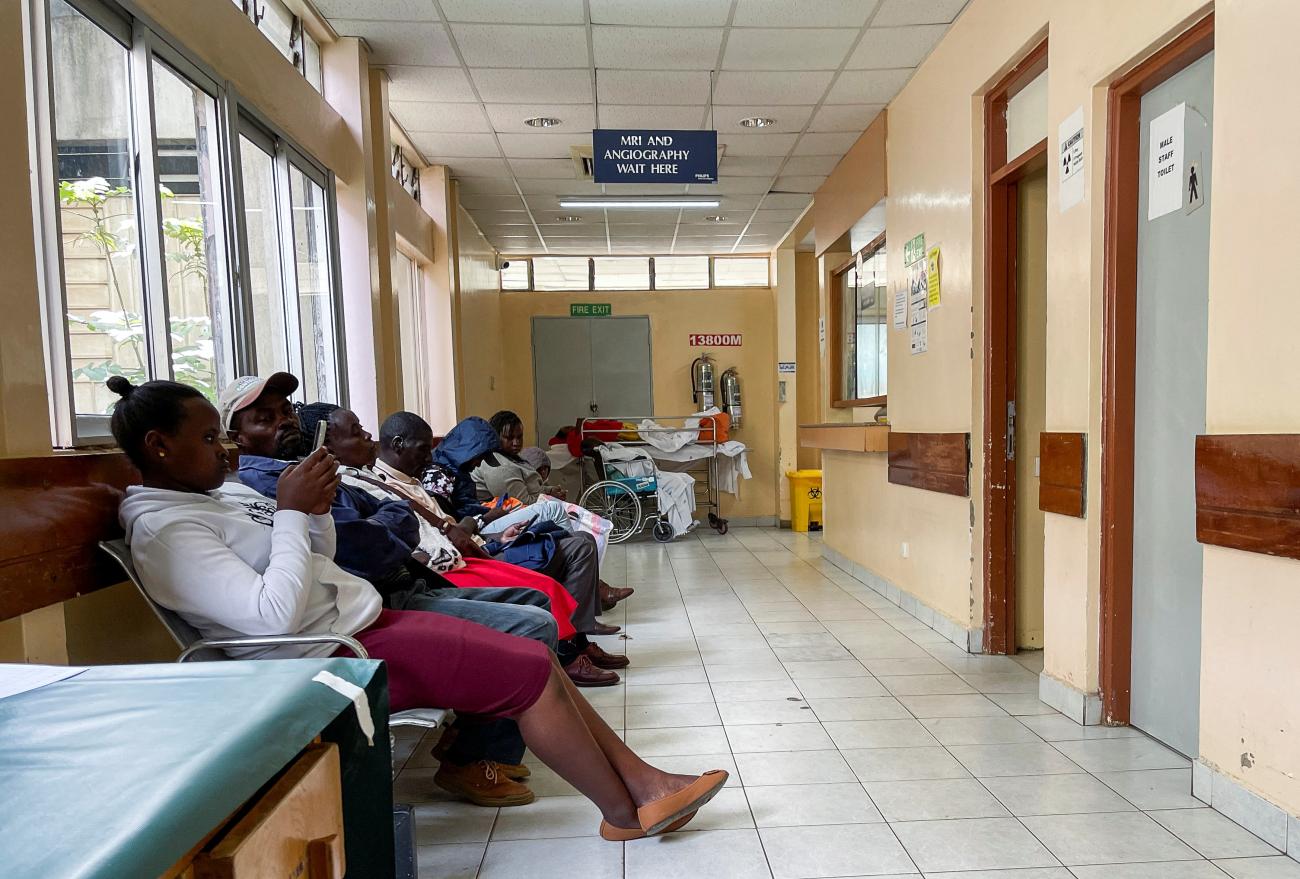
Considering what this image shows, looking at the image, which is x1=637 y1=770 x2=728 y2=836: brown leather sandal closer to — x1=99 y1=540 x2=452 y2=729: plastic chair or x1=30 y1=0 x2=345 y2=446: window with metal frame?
x1=99 y1=540 x2=452 y2=729: plastic chair

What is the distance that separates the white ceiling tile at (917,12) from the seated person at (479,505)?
2.71 meters

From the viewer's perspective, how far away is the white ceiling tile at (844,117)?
4539 mm

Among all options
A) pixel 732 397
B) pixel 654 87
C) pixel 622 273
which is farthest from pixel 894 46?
pixel 622 273

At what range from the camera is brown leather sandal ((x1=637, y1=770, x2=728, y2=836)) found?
1883 mm

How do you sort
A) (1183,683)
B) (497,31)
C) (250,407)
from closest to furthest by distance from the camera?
(250,407) → (1183,683) → (497,31)

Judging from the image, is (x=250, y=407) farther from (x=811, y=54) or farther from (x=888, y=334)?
(x=888, y=334)

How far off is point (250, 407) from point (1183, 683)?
2.93 meters

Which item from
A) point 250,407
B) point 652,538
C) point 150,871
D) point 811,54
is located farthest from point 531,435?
point 150,871

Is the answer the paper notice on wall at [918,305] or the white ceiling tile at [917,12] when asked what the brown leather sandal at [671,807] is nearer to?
the paper notice on wall at [918,305]

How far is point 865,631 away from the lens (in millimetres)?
3902

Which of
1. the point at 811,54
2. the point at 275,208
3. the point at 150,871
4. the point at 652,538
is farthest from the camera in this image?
the point at 652,538

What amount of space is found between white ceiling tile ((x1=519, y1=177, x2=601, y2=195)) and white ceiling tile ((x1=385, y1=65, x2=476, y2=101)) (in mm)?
1529

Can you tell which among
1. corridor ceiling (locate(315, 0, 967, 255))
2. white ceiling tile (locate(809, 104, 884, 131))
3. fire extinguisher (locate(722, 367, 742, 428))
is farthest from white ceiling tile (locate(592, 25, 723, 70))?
fire extinguisher (locate(722, 367, 742, 428))

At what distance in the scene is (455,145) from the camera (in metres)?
5.09
